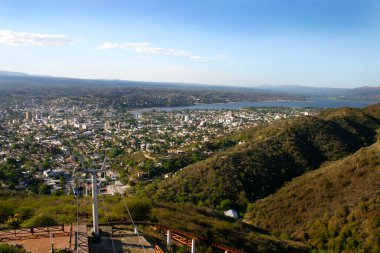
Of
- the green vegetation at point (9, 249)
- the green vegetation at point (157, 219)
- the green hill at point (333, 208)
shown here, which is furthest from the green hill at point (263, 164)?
the green vegetation at point (9, 249)

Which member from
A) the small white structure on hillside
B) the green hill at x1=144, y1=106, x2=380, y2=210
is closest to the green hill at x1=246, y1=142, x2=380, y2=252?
the small white structure on hillside

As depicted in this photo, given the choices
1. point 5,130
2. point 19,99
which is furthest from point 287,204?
point 19,99

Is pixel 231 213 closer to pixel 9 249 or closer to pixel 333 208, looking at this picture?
pixel 333 208

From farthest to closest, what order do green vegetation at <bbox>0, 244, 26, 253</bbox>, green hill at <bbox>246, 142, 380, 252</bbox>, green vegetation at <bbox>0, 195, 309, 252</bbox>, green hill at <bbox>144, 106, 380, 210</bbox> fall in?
green hill at <bbox>144, 106, 380, 210</bbox>, green hill at <bbox>246, 142, 380, 252</bbox>, green vegetation at <bbox>0, 195, 309, 252</bbox>, green vegetation at <bbox>0, 244, 26, 253</bbox>

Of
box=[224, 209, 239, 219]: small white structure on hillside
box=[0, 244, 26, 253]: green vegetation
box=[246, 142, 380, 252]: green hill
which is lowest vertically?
box=[224, 209, 239, 219]: small white structure on hillside

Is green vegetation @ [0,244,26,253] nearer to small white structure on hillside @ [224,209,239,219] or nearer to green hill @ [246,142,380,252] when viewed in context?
green hill @ [246,142,380,252]

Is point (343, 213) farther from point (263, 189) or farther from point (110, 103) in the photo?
point (110, 103)
